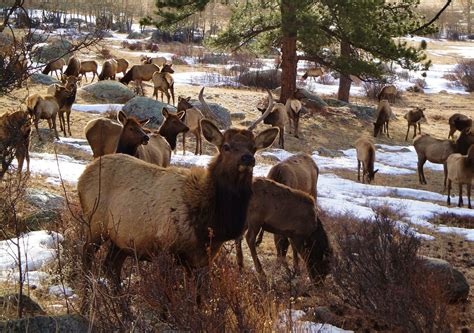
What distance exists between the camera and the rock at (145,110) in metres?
19.9

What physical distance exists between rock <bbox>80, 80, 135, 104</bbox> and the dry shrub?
17540 millimetres

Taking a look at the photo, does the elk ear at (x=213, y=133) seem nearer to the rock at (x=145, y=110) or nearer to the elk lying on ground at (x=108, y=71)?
Result: the rock at (x=145, y=110)

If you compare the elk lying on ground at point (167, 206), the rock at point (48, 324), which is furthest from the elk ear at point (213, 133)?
the rock at point (48, 324)

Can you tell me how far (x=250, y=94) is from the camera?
29266 mm

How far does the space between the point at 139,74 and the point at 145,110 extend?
28.9 ft

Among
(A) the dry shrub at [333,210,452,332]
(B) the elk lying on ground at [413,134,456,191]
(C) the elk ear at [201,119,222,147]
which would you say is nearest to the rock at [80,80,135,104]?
(B) the elk lying on ground at [413,134,456,191]

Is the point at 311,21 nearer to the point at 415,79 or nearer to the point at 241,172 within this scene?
the point at 241,172

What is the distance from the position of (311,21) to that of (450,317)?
58.2ft

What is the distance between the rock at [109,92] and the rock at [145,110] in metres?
3.34

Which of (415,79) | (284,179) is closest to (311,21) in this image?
(284,179)

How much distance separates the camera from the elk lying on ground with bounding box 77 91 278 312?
5.48 metres

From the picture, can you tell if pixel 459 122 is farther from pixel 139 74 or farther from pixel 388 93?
pixel 139 74

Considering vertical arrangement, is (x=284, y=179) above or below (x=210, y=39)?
below

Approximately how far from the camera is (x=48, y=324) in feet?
13.4
